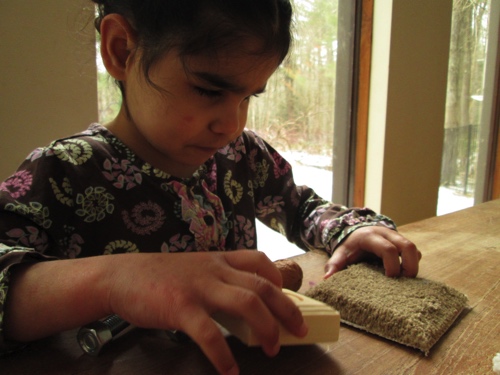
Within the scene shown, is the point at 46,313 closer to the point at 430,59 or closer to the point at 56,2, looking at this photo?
the point at 56,2

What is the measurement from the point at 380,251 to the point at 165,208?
360 mm

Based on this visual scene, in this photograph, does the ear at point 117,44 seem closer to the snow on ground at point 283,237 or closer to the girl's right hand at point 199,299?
the girl's right hand at point 199,299

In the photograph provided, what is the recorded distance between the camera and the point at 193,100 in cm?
→ 59

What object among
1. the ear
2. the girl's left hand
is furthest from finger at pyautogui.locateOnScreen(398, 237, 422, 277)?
the ear

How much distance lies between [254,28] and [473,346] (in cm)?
47

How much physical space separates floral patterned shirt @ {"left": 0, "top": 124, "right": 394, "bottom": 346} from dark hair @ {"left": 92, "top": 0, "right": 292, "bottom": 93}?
179 mm

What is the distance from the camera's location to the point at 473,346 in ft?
1.49

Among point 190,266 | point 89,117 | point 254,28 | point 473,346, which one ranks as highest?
point 254,28

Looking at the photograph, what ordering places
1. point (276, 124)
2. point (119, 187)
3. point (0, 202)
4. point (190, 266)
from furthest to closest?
point (276, 124), point (119, 187), point (0, 202), point (190, 266)

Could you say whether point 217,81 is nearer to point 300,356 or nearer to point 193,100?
point 193,100

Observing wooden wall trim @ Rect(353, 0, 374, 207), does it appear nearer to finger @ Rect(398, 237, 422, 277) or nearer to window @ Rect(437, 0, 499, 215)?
window @ Rect(437, 0, 499, 215)

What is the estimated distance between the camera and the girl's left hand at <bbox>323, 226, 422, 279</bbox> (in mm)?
640

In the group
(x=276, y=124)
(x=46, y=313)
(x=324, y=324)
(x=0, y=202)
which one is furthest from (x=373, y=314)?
(x=276, y=124)

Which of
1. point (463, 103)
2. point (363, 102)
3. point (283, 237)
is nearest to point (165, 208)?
point (283, 237)
